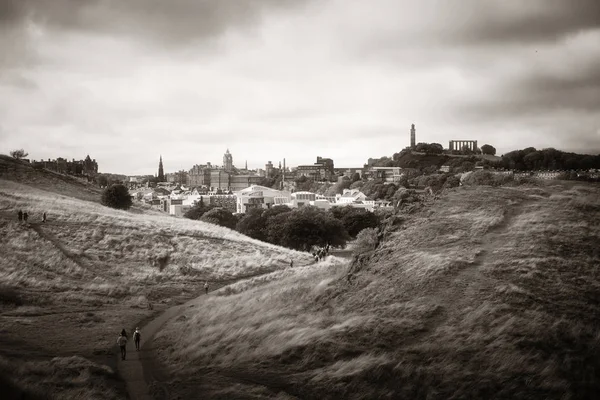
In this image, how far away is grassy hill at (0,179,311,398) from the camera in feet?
47.8

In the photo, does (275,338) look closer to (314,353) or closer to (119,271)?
(314,353)

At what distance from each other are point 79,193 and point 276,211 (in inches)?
1157

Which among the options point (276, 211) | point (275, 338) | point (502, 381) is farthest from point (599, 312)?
point (276, 211)

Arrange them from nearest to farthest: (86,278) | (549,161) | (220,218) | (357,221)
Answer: (86,278) → (357,221) → (220,218) → (549,161)

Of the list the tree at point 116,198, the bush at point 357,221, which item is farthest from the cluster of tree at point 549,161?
the tree at point 116,198

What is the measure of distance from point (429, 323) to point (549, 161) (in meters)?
92.8

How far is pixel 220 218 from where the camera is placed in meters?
84.4

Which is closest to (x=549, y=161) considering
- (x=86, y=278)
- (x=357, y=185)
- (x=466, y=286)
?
(x=357, y=185)

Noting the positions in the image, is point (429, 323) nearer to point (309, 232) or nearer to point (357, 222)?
point (309, 232)

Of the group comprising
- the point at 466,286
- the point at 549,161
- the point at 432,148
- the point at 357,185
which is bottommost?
the point at 466,286

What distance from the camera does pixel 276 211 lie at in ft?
250

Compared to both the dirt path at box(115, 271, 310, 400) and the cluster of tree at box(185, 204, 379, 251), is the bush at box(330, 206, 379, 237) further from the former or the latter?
the dirt path at box(115, 271, 310, 400)

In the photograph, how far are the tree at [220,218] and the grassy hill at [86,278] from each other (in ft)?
113

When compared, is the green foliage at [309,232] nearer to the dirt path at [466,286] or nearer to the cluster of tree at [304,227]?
the cluster of tree at [304,227]
